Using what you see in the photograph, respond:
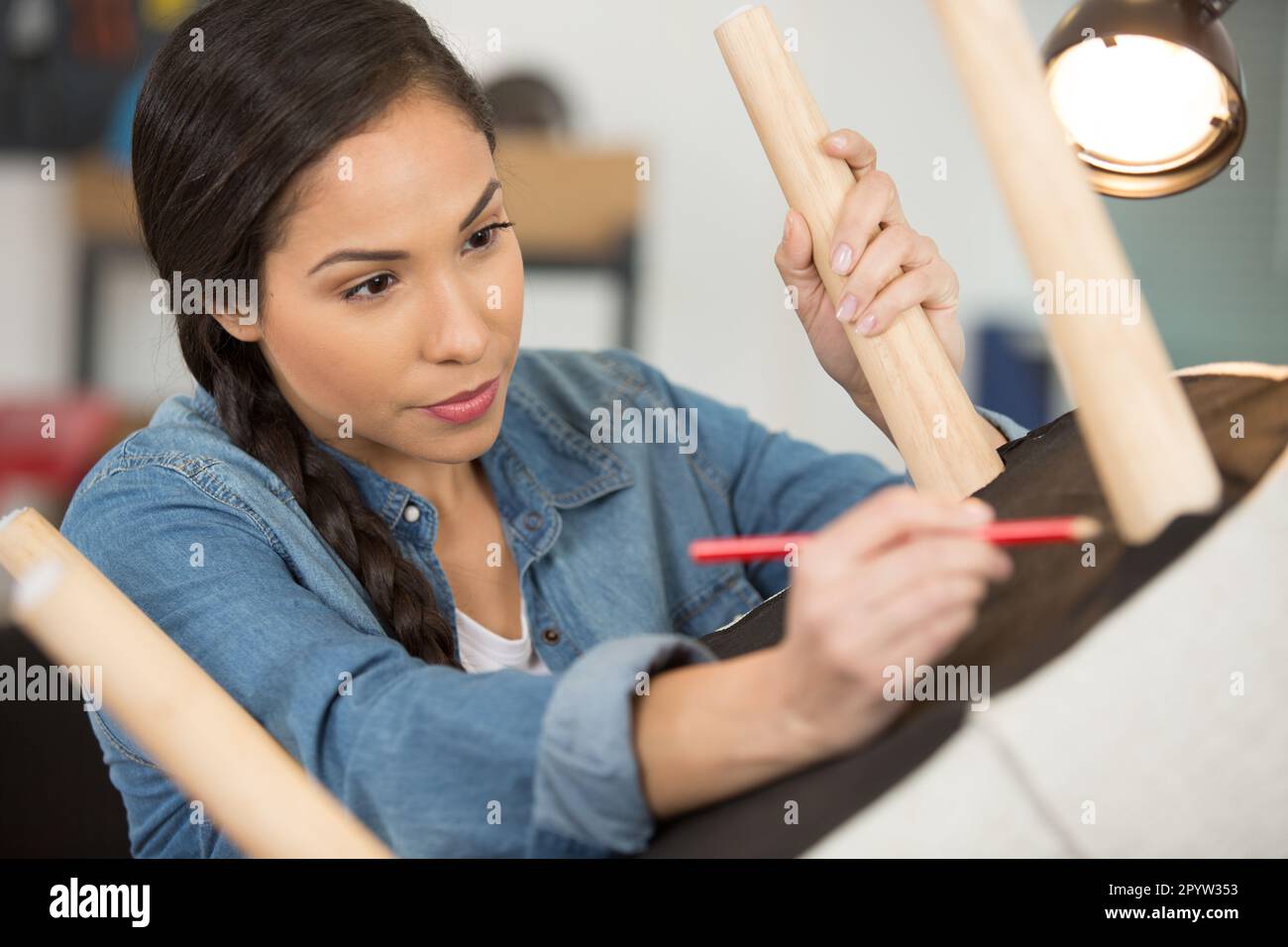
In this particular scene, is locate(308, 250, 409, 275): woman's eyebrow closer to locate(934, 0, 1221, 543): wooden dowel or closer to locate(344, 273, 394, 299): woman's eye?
locate(344, 273, 394, 299): woman's eye

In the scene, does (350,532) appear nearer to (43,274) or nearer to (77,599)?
(77,599)

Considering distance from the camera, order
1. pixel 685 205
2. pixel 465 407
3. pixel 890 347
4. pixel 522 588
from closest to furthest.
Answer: pixel 890 347
pixel 465 407
pixel 522 588
pixel 685 205

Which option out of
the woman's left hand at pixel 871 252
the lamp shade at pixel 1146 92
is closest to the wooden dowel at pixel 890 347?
the woman's left hand at pixel 871 252

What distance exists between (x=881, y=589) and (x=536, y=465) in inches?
27.4

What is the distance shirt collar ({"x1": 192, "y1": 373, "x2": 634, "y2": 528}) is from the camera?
3.55ft

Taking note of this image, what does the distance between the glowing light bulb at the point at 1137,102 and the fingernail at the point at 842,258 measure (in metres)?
0.18

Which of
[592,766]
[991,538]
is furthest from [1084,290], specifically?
[592,766]

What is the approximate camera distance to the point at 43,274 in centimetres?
393

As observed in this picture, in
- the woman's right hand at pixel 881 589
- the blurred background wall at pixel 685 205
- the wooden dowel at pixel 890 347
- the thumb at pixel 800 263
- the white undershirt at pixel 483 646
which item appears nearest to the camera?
the woman's right hand at pixel 881 589

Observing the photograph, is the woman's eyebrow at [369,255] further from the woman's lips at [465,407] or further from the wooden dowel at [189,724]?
the wooden dowel at [189,724]

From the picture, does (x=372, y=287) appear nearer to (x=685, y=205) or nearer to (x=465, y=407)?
(x=465, y=407)

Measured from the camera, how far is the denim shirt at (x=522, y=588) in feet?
1.98

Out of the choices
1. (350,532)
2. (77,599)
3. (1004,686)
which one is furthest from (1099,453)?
(350,532)

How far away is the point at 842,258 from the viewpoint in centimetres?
89
